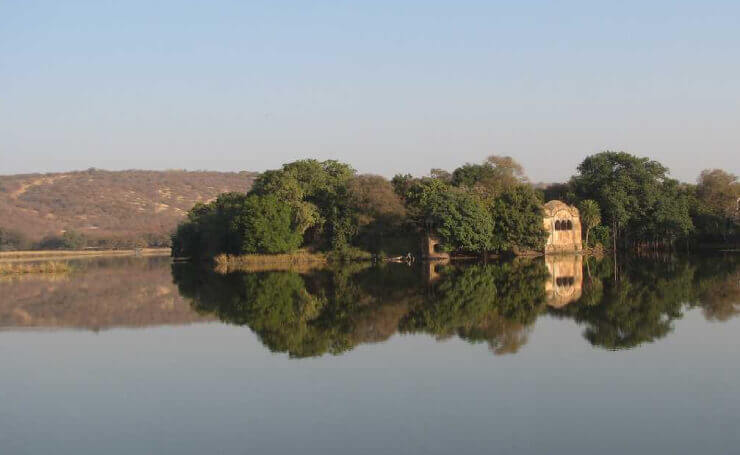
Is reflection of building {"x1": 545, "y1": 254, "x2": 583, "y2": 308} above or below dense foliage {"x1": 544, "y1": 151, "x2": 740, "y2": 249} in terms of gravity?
below

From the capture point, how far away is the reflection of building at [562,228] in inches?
2349

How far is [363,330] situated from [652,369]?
741 centimetres

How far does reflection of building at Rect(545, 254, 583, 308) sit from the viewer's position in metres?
24.2

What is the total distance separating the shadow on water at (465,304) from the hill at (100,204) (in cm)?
8250

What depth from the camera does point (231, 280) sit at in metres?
39.3

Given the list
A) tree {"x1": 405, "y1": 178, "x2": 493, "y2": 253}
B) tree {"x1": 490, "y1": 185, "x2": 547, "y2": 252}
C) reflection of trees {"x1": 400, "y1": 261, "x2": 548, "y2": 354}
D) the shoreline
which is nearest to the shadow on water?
reflection of trees {"x1": 400, "y1": 261, "x2": 548, "y2": 354}

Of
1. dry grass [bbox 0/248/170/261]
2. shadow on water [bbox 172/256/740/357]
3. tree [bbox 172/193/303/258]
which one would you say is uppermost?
tree [bbox 172/193/303/258]

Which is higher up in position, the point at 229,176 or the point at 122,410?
the point at 229,176

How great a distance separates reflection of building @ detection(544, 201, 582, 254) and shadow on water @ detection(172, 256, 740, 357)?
2074cm

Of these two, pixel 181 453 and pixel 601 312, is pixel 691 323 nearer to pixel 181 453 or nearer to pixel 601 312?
pixel 601 312

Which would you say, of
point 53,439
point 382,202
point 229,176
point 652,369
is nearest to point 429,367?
point 652,369

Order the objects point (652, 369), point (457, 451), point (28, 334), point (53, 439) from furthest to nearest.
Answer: point (28, 334)
point (652, 369)
point (53, 439)
point (457, 451)

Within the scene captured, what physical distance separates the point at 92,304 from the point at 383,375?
18.1 meters

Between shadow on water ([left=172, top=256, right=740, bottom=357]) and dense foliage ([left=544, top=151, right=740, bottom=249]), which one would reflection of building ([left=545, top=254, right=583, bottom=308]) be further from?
dense foliage ([left=544, top=151, right=740, bottom=249])
